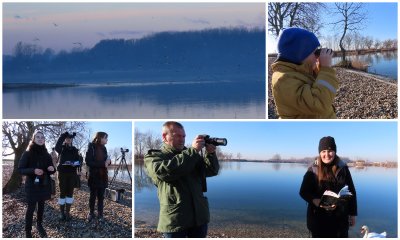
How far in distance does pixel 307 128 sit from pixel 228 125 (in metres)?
0.61

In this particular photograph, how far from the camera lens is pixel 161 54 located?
4109 mm

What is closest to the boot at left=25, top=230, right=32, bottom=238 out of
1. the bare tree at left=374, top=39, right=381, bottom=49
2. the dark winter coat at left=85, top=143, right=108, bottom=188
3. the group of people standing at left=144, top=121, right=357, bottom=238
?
the dark winter coat at left=85, top=143, right=108, bottom=188

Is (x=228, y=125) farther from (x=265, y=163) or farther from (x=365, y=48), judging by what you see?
(x=365, y=48)

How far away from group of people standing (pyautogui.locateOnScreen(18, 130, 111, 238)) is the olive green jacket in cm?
92

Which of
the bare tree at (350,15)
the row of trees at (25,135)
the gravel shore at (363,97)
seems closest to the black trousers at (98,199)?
the row of trees at (25,135)

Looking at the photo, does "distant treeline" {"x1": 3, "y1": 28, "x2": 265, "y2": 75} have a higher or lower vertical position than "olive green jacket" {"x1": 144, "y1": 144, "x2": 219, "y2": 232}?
higher

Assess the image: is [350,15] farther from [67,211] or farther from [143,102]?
[67,211]

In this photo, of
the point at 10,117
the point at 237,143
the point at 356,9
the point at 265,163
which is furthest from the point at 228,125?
the point at 10,117

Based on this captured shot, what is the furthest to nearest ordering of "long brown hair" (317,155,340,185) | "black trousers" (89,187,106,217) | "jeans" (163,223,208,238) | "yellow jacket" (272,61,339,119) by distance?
"black trousers" (89,187,106,217) < "long brown hair" (317,155,340,185) < "jeans" (163,223,208,238) < "yellow jacket" (272,61,339,119)

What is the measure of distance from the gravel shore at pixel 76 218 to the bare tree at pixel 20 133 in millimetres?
84

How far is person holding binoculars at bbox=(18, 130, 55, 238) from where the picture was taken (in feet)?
13.3

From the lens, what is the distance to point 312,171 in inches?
149

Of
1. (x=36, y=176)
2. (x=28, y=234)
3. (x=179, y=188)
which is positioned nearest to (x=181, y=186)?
(x=179, y=188)

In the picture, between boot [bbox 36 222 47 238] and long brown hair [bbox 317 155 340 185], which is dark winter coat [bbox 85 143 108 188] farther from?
long brown hair [bbox 317 155 340 185]
